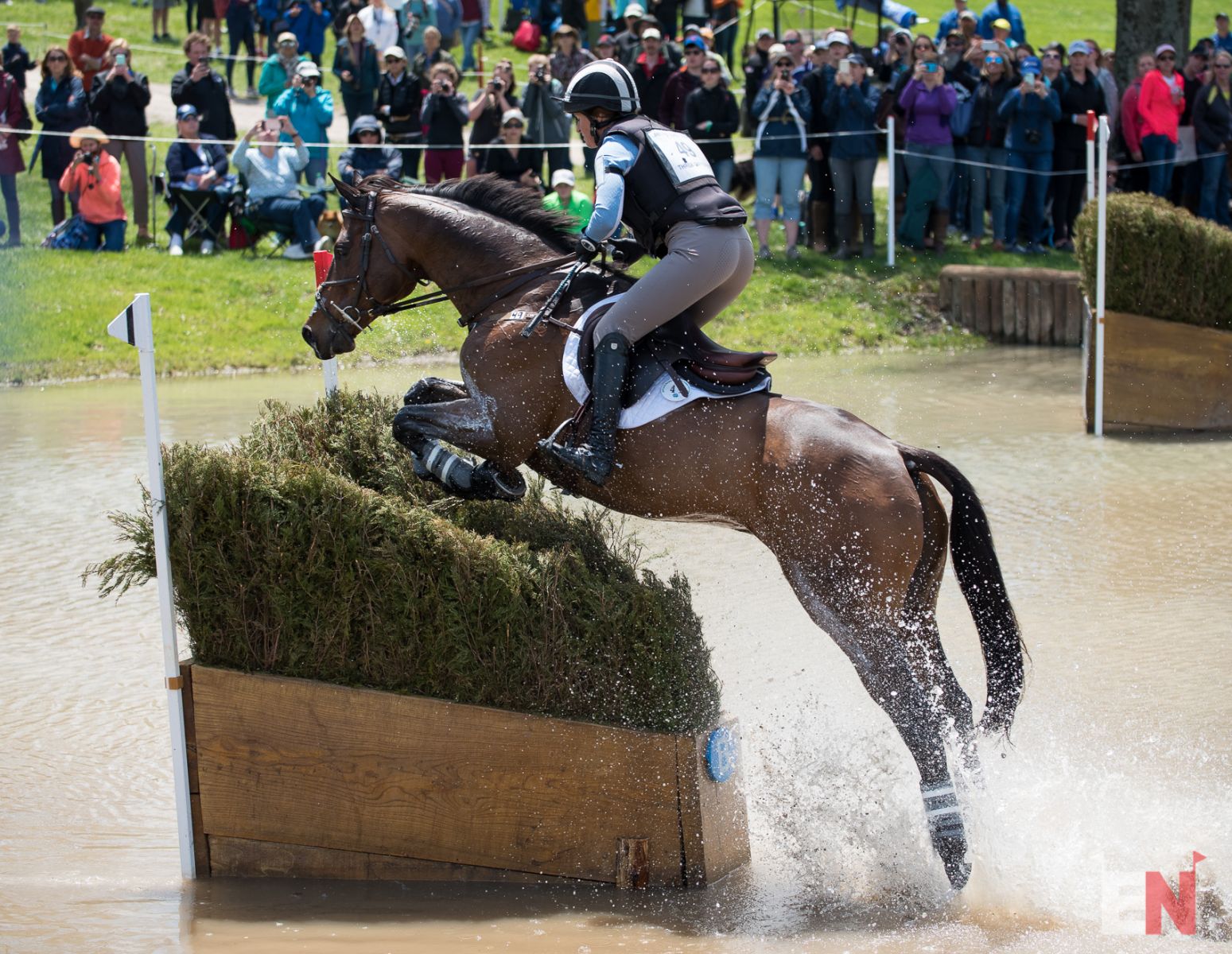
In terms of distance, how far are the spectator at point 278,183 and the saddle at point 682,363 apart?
10534 mm

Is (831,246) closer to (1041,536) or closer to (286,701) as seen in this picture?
(1041,536)

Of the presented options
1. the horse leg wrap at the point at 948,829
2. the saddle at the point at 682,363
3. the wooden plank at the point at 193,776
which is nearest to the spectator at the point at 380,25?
the saddle at the point at 682,363

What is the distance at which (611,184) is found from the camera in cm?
534

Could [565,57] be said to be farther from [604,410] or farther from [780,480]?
[780,480]

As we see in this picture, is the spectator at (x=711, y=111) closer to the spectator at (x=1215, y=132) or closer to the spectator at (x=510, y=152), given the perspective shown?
the spectator at (x=510, y=152)

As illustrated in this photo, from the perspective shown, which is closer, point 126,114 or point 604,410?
point 604,410

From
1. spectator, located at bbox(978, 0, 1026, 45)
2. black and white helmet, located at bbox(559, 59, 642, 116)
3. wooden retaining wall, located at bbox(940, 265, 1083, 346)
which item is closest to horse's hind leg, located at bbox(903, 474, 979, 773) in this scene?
black and white helmet, located at bbox(559, 59, 642, 116)

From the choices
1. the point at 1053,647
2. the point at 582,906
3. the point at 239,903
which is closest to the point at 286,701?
the point at 239,903

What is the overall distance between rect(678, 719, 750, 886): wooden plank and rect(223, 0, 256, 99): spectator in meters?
18.7

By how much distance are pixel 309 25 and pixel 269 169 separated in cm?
666

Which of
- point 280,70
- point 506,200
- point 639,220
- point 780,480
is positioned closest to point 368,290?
point 506,200

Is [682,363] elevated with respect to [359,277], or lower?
lower

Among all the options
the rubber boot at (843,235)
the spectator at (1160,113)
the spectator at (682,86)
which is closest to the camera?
the spectator at (682,86)

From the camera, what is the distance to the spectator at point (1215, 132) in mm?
17016
